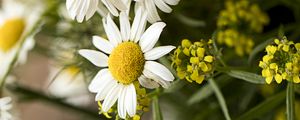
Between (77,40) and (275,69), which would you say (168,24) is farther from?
(275,69)

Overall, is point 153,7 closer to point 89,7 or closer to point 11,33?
point 89,7

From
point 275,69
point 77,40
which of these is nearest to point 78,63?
point 77,40

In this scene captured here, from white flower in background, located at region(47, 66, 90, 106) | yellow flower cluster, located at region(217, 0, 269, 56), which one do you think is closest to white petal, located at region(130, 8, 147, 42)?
yellow flower cluster, located at region(217, 0, 269, 56)

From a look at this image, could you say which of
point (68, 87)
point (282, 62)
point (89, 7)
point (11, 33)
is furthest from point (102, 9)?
point (68, 87)

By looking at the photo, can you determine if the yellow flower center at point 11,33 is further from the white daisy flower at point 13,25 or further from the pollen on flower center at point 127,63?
the pollen on flower center at point 127,63

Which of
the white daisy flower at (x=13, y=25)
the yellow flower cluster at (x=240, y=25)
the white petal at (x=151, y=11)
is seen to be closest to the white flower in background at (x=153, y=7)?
the white petal at (x=151, y=11)

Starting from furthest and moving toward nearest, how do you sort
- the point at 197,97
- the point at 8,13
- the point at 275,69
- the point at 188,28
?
the point at 8,13 → the point at 188,28 → the point at 197,97 → the point at 275,69

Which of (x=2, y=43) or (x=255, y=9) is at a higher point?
(x=255, y=9)
